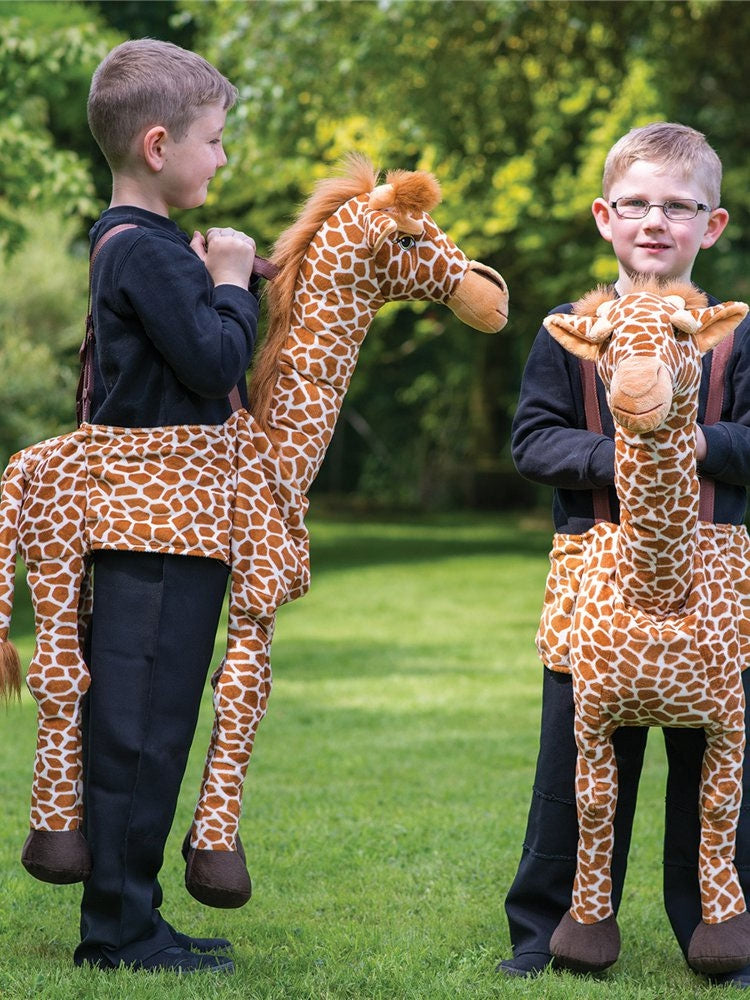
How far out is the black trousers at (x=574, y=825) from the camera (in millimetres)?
3340

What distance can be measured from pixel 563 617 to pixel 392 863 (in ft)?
5.90

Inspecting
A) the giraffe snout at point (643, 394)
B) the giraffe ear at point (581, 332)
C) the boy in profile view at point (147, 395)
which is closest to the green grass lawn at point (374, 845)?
the boy in profile view at point (147, 395)

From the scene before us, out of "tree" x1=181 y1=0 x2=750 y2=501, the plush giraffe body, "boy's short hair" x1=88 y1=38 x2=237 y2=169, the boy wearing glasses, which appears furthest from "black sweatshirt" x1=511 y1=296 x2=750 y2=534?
"tree" x1=181 y1=0 x2=750 y2=501

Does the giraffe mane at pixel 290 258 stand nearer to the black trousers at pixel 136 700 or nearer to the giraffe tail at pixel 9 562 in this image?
the black trousers at pixel 136 700

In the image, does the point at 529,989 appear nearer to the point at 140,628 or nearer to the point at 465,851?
the point at 140,628

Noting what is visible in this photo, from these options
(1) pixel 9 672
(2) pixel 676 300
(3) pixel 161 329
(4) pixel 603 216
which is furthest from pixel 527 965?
(4) pixel 603 216

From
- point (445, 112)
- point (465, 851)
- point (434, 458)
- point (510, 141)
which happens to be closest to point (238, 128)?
point (445, 112)

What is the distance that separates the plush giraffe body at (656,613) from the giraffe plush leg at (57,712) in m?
1.20

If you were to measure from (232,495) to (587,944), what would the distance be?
4.75ft

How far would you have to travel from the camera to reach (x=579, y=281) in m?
15.6

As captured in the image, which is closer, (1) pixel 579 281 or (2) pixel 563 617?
(2) pixel 563 617

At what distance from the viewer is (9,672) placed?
10.2 feet

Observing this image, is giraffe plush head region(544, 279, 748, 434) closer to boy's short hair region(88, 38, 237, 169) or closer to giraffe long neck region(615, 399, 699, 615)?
giraffe long neck region(615, 399, 699, 615)

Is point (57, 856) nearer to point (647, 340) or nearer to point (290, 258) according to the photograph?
point (290, 258)
